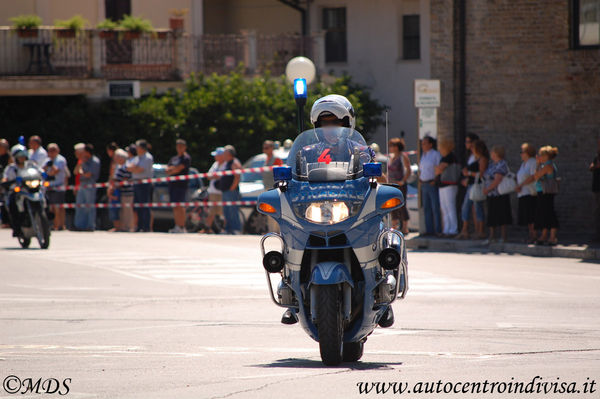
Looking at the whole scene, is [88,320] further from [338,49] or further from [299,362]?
[338,49]

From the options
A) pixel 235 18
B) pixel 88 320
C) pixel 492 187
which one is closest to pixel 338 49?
pixel 235 18

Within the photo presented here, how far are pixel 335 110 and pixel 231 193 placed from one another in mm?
15059

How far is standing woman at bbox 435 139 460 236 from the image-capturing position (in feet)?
73.2

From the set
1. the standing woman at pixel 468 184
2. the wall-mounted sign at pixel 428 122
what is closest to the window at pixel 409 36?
the wall-mounted sign at pixel 428 122

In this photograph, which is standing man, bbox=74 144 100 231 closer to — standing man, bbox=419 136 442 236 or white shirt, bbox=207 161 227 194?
white shirt, bbox=207 161 227 194

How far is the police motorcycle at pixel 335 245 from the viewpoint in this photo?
8.80m

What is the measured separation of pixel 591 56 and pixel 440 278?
361 inches

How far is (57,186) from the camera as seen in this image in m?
26.8

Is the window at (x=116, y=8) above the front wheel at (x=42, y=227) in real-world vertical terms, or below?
above

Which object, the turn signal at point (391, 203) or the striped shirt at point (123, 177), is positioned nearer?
the turn signal at point (391, 203)

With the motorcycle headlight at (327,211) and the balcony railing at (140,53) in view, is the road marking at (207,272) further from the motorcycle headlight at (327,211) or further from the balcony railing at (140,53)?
the balcony railing at (140,53)

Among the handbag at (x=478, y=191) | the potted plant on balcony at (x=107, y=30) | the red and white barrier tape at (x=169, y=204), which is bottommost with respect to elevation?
the red and white barrier tape at (x=169, y=204)

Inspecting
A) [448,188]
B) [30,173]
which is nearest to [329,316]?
[30,173]

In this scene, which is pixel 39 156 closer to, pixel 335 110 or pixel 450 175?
pixel 450 175
